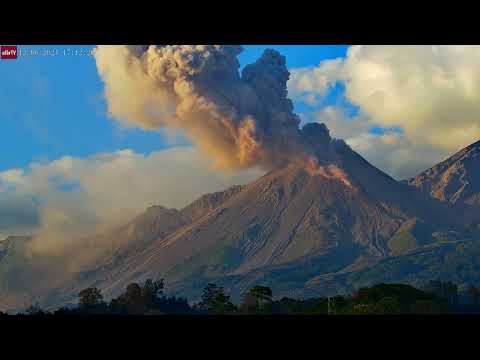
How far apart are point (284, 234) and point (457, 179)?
185 ft

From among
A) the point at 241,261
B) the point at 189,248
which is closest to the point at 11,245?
the point at 189,248

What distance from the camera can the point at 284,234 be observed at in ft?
421

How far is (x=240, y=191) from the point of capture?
146m

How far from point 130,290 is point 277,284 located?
220ft

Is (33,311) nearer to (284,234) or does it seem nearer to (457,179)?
(284,234)

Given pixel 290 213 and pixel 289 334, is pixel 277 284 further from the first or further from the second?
pixel 289 334

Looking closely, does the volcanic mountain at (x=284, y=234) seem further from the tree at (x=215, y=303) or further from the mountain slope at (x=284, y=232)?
the tree at (x=215, y=303)

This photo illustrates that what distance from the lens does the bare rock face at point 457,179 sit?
162 meters

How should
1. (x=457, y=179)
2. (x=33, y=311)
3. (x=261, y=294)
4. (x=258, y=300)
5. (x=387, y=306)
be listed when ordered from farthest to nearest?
(x=457, y=179)
(x=33, y=311)
(x=261, y=294)
(x=258, y=300)
(x=387, y=306)

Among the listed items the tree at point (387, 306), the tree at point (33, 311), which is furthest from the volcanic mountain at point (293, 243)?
the tree at point (387, 306)

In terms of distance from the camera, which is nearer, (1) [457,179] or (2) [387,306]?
(2) [387,306]

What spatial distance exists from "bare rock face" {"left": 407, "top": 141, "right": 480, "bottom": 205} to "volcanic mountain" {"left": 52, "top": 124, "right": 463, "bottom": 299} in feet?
50.4

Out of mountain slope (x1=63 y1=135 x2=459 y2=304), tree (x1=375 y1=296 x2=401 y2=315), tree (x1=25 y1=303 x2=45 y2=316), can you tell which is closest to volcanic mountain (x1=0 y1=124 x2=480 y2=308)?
mountain slope (x1=63 y1=135 x2=459 y2=304)

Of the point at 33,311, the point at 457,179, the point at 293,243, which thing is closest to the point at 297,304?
the point at 33,311
